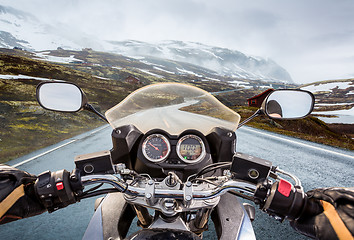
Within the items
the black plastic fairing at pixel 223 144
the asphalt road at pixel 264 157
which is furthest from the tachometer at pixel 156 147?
the asphalt road at pixel 264 157

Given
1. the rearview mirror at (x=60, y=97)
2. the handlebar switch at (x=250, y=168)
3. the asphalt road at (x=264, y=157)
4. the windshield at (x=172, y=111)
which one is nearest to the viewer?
the handlebar switch at (x=250, y=168)

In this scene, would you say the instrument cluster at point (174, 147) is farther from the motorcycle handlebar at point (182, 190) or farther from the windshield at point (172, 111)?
the motorcycle handlebar at point (182, 190)

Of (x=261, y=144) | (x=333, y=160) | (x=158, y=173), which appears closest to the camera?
(x=158, y=173)

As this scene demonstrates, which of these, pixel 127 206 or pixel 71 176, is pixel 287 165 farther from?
pixel 71 176

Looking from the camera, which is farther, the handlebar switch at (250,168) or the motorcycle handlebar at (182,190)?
the handlebar switch at (250,168)

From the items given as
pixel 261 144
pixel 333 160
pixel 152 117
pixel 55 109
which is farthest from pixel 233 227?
pixel 261 144

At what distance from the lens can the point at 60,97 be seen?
1551 mm

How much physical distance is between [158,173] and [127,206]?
41 cm

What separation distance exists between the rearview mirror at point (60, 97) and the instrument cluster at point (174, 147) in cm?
63

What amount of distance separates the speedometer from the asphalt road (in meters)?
1.39

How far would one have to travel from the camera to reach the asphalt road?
6.89 feet

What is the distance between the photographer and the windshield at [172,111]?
5.73 feet

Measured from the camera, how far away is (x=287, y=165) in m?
4.04

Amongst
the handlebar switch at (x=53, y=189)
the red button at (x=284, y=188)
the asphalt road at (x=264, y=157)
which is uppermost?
the red button at (x=284, y=188)
